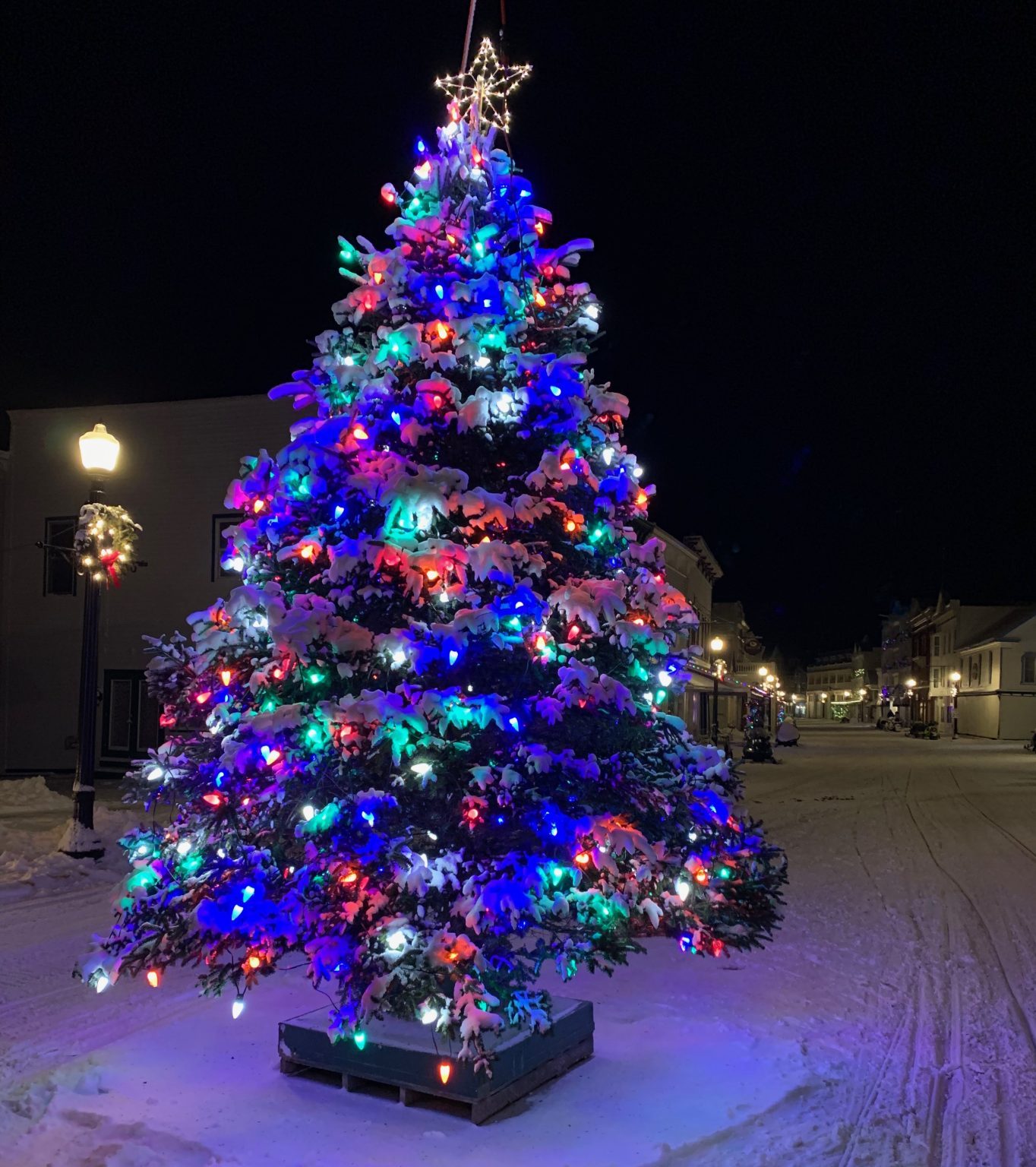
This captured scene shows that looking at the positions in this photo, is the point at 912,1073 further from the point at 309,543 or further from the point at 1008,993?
the point at 309,543

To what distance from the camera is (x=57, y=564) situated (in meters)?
23.3

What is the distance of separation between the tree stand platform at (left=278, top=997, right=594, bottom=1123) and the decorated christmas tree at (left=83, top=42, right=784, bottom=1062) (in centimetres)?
18

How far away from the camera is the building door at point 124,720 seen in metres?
22.4

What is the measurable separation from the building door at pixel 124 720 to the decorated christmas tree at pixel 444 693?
18110 millimetres

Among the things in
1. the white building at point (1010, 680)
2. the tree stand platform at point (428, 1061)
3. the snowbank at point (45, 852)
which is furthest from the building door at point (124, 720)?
the white building at point (1010, 680)

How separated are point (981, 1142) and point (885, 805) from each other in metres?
16.3

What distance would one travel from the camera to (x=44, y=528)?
909 inches

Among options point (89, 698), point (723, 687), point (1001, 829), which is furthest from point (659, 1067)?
point (723, 687)

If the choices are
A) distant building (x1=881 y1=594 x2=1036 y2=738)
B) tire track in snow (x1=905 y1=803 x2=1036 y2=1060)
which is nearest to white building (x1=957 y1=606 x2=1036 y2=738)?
distant building (x1=881 y1=594 x2=1036 y2=738)

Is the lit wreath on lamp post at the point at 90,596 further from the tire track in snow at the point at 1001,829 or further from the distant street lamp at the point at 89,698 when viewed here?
the tire track in snow at the point at 1001,829

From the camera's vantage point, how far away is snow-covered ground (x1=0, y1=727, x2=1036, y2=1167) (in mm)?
4422

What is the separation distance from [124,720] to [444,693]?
A: 20066 millimetres

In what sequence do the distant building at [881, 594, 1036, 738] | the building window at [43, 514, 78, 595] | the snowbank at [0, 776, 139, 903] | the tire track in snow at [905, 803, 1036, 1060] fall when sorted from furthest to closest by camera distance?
the distant building at [881, 594, 1036, 738] → the building window at [43, 514, 78, 595] → the snowbank at [0, 776, 139, 903] → the tire track in snow at [905, 803, 1036, 1060]

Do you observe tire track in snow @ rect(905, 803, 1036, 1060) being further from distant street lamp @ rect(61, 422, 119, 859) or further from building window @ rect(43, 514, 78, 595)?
building window @ rect(43, 514, 78, 595)
